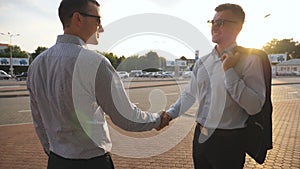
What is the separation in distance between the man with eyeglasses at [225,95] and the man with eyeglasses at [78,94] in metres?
0.65

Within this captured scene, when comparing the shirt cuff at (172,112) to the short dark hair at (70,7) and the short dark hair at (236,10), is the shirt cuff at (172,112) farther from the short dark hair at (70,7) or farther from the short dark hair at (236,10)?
the short dark hair at (70,7)

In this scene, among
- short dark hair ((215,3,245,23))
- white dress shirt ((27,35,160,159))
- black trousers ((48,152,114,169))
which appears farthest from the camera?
Result: short dark hair ((215,3,245,23))

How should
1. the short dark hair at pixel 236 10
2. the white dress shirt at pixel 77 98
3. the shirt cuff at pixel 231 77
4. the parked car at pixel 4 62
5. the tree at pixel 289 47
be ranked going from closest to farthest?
the white dress shirt at pixel 77 98, the shirt cuff at pixel 231 77, the short dark hair at pixel 236 10, the parked car at pixel 4 62, the tree at pixel 289 47

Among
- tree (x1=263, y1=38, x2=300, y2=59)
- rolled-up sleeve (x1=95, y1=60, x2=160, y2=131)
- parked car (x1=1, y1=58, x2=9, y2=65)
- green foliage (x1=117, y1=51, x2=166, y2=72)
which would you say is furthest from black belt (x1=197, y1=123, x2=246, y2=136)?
tree (x1=263, y1=38, x2=300, y2=59)

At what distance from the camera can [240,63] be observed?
1808 mm

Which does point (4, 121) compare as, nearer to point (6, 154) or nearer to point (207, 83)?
point (6, 154)

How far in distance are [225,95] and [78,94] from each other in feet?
3.69

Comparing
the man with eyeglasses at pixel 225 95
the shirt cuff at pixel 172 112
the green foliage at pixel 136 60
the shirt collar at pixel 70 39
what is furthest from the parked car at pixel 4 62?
the shirt collar at pixel 70 39

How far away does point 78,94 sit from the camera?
143 cm

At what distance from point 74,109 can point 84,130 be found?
0.15m

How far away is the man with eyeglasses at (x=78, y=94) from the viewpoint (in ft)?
4.68

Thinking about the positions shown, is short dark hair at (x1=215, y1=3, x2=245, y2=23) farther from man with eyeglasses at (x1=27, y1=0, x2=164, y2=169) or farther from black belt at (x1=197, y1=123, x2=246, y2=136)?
man with eyeglasses at (x1=27, y1=0, x2=164, y2=169)

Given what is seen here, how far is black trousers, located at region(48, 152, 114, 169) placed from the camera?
5.09 ft

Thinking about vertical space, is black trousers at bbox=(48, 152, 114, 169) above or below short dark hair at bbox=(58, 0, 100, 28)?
below
